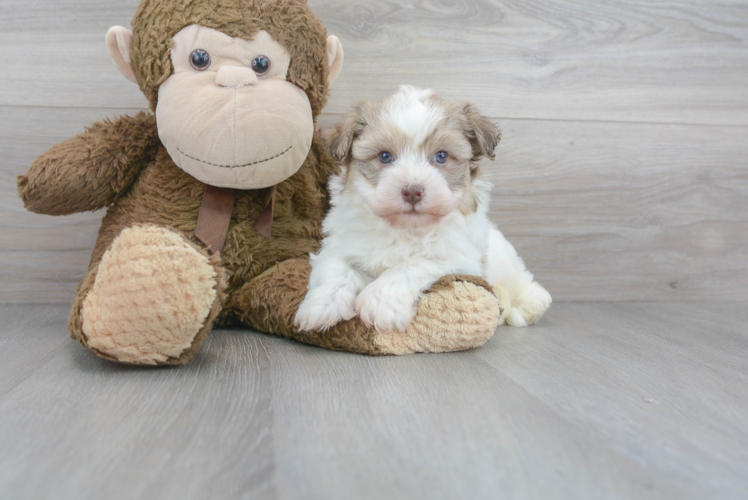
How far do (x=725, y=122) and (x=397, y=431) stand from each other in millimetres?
2271

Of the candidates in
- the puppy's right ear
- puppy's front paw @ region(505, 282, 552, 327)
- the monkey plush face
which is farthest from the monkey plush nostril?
puppy's front paw @ region(505, 282, 552, 327)

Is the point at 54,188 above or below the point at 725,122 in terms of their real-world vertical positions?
below

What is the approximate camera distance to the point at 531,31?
2.31 m

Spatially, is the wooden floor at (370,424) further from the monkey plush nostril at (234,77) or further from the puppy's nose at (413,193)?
the monkey plush nostril at (234,77)

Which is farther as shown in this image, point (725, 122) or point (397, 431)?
→ point (725, 122)

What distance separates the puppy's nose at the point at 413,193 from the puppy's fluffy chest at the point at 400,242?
145mm

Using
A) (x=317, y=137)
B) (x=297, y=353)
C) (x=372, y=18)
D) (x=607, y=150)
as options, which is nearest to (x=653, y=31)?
(x=607, y=150)

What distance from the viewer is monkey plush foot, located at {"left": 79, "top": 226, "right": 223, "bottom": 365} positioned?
1281 millimetres

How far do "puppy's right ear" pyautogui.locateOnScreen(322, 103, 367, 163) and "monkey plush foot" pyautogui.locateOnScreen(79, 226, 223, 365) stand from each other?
523mm

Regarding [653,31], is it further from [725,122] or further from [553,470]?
[553,470]

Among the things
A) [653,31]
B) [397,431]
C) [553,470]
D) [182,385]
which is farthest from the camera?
[653,31]

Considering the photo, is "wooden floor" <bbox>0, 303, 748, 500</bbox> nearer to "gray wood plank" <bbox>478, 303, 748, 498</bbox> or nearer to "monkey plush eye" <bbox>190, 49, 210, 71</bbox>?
"gray wood plank" <bbox>478, 303, 748, 498</bbox>

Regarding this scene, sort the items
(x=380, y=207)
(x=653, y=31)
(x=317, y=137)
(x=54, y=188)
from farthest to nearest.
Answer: (x=653, y=31)
(x=317, y=137)
(x=54, y=188)
(x=380, y=207)

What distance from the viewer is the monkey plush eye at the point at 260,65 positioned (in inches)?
64.3
